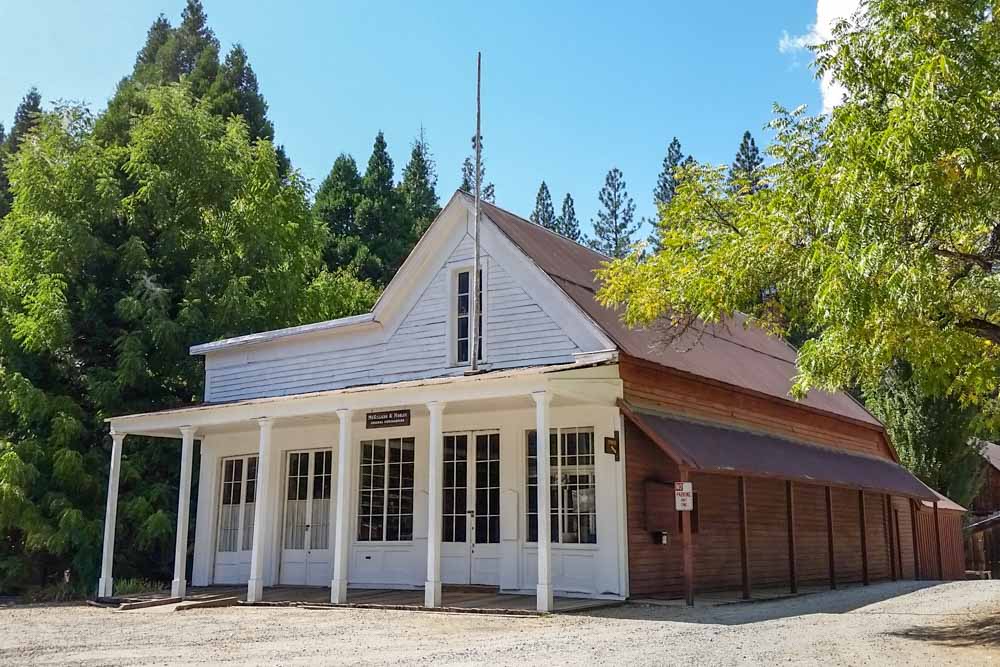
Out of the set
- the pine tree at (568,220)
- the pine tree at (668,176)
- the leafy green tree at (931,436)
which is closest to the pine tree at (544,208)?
the pine tree at (568,220)

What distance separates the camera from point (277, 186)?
77.8 feet

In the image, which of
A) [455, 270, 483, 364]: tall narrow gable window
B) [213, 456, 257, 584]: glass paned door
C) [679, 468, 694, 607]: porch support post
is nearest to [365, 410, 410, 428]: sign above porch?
[455, 270, 483, 364]: tall narrow gable window

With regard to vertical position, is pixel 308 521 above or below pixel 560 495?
below

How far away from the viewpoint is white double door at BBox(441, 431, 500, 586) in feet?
42.7

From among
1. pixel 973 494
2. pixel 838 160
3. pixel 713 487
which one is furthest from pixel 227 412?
pixel 973 494

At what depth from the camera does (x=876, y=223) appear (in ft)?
23.8

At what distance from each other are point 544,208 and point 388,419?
4342 cm

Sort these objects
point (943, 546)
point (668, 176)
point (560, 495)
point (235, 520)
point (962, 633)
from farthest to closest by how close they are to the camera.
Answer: point (668, 176) < point (943, 546) < point (235, 520) < point (560, 495) < point (962, 633)

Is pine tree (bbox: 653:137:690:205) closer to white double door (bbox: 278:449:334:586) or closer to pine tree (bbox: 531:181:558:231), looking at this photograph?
pine tree (bbox: 531:181:558:231)

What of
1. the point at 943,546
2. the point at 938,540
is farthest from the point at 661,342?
the point at 943,546

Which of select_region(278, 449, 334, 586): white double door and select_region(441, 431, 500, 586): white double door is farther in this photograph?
select_region(278, 449, 334, 586): white double door

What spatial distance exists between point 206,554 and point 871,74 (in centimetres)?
1336

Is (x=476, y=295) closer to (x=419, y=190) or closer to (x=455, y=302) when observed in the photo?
(x=455, y=302)

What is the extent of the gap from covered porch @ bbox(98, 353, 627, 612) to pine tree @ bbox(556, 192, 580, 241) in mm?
39392
